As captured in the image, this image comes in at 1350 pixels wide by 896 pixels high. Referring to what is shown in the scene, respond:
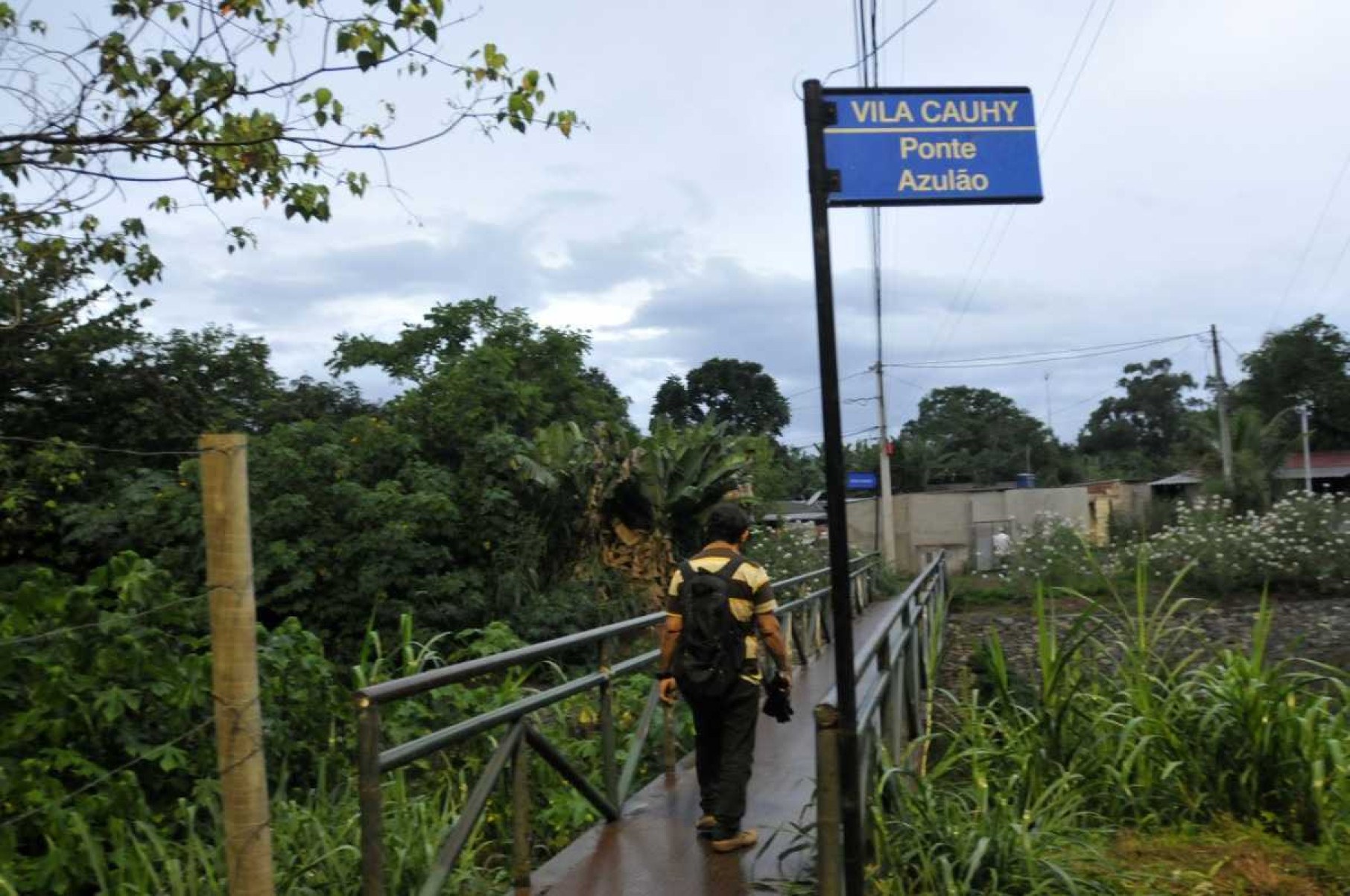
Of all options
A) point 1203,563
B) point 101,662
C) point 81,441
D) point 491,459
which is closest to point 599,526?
point 491,459

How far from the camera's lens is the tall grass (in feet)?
15.4

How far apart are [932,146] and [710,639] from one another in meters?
2.23

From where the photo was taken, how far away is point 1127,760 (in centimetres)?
550

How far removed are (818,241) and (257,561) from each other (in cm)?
1134

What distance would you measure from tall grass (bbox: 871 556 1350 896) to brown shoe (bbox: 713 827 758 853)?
2.44 feet

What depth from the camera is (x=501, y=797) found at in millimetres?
6000

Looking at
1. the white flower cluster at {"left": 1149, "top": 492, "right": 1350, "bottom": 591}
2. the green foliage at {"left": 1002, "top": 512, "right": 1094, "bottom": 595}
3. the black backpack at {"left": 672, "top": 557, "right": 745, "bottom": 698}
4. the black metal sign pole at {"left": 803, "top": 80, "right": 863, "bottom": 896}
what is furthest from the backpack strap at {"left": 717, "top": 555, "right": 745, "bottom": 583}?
the white flower cluster at {"left": 1149, "top": 492, "right": 1350, "bottom": 591}

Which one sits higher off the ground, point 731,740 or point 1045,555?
A: point 731,740

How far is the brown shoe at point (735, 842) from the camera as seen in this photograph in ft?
17.3

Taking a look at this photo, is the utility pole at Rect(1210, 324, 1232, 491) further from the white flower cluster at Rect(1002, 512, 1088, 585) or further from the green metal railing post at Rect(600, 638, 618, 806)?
the green metal railing post at Rect(600, 638, 618, 806)

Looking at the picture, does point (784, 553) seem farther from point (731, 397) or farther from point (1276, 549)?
point (731, 397)

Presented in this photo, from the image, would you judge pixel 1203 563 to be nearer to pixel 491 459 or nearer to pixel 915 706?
pixel 491 459

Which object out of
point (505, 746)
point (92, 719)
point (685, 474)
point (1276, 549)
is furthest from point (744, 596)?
point (1276, 549)

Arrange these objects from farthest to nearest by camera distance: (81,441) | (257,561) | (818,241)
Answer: (81,441) → (257,561) → (818,241)
